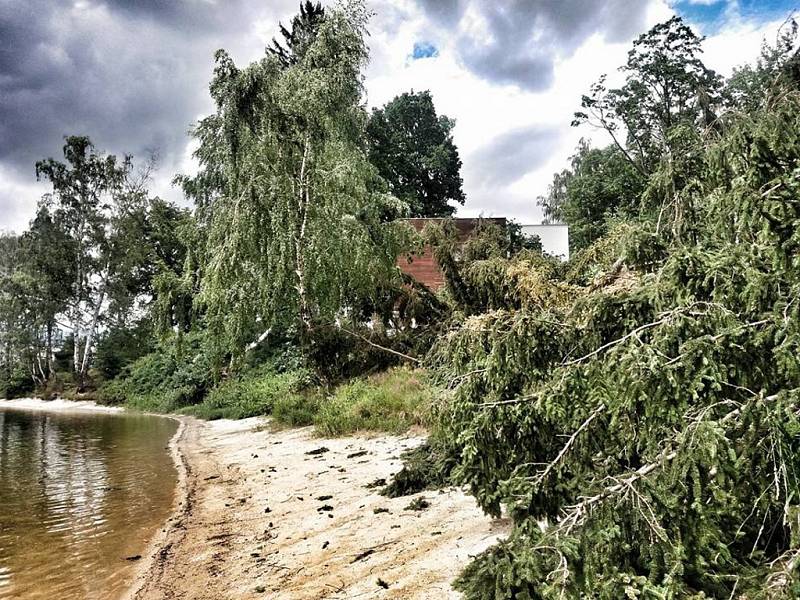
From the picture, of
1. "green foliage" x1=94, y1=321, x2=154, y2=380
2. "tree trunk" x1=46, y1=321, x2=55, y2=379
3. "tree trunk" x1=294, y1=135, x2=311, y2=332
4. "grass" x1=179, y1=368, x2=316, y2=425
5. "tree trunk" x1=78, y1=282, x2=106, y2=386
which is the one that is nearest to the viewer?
"grass" x1=179, y1=368, x2=316, y2=425

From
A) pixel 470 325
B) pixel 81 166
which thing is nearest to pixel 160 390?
pixel 81 166

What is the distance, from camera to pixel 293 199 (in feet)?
48.7

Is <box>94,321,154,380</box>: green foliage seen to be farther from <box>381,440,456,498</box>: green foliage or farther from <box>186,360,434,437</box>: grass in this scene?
<box>381,440,456,498</box>: green foliage

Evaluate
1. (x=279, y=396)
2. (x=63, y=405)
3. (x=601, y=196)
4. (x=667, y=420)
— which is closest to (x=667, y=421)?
(x=667, y=420)

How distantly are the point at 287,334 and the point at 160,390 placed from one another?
11.4 m

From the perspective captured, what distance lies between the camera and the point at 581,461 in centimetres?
285

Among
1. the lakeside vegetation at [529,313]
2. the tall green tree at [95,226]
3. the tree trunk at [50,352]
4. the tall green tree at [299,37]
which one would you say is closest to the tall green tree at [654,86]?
the lakeside vegetation at [529,313]

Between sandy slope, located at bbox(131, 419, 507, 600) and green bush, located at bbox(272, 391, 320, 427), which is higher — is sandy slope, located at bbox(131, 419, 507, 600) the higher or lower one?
the lower one

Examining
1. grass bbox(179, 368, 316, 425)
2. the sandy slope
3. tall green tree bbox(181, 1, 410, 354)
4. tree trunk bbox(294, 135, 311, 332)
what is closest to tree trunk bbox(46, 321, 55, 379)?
grass bbox(179, 368, 316, 425)

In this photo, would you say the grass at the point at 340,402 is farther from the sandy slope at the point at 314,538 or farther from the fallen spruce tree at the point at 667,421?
the fallen spruce tree at the point at 667,421

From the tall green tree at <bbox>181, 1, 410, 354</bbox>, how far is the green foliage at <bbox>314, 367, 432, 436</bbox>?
353 centimetres

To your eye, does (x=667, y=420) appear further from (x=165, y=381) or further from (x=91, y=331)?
(x=91, y=331)

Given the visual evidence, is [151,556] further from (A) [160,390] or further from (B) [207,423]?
(A) [160,390]

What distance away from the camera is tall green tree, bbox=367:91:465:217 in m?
42.7
